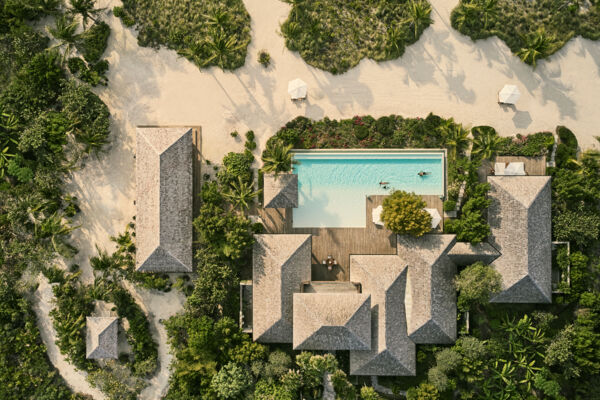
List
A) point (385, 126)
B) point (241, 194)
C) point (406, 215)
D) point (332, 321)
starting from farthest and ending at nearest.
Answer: point (385, 126), point (241, 194), point (406, 215), point (332, 321)

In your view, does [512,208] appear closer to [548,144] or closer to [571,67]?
[548,144]

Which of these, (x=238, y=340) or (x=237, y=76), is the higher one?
(x=237, y=76)

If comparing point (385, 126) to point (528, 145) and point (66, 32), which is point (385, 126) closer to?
point (528, 145)

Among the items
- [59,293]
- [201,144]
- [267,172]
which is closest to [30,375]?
[59,293]

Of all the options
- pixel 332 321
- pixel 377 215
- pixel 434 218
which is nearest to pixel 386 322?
pixel 332 321

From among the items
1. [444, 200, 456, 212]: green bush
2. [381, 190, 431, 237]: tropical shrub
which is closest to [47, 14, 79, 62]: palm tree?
[381, 190, 431, 237]: tropical shrub

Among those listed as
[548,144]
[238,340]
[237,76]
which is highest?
[237,76]

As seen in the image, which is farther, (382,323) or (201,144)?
(201,144)

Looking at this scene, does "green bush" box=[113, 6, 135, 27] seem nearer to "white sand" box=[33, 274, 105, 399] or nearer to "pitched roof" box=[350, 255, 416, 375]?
"white sand" box=[33, 274, 105, 399]
